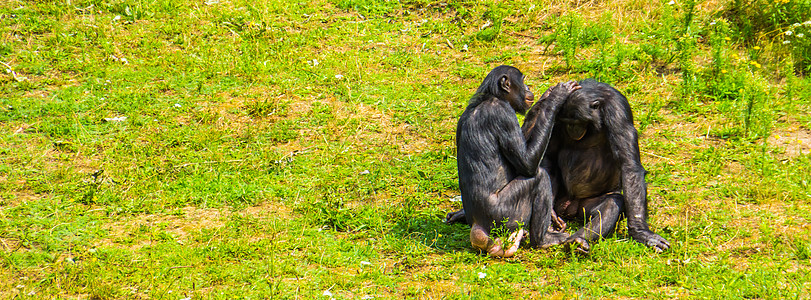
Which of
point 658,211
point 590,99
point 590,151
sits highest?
point 590,99

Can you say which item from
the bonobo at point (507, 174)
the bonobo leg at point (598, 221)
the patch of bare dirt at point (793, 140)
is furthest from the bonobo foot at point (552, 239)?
the patch of bare dirt at point (793, 140)

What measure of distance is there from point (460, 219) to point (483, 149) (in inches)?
39.5

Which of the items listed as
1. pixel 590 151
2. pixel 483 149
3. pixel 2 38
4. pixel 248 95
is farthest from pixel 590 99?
pixel 2 38

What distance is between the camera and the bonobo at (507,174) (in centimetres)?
621

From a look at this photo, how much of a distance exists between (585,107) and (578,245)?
1202mm

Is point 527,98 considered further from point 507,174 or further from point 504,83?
point 507,174

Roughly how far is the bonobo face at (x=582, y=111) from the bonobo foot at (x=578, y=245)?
1.04 metres

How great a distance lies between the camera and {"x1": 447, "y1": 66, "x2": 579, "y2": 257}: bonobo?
6211 mm

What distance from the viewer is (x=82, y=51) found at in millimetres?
10594

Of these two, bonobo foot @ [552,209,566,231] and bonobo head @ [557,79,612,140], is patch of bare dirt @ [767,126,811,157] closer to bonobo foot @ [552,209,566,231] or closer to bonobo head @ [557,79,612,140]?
bonobo head @ [557,79,612,140]

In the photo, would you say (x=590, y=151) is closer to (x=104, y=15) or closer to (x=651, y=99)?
(x=651, y=99)

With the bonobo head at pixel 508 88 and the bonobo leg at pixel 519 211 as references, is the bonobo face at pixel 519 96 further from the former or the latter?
the bonobo leg at pixel 519 211

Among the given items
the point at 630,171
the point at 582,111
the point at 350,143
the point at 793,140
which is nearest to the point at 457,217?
the point at 582,111

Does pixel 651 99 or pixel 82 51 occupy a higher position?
pixel 651 99
